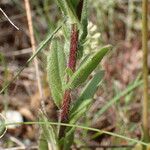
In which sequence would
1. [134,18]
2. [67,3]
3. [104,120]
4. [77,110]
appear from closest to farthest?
[67,3] < [77,110] < [104,120] < [134,18]

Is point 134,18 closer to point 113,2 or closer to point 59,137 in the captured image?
point 113,2

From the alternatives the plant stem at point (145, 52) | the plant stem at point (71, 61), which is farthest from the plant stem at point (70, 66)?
the plant stem at point (145, 52)

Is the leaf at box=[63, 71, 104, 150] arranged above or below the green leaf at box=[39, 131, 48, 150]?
above

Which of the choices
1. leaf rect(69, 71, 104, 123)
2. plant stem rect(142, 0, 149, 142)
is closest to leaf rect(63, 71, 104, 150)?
leaf rect(69, 71, 104, 123)

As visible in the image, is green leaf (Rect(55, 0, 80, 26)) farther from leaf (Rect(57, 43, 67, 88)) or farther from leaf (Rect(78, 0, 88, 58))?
leaf (Rect(57, 43, 67, 88))

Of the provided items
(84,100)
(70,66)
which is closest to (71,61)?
(70,66)

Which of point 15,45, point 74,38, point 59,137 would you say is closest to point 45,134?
point 59,137
